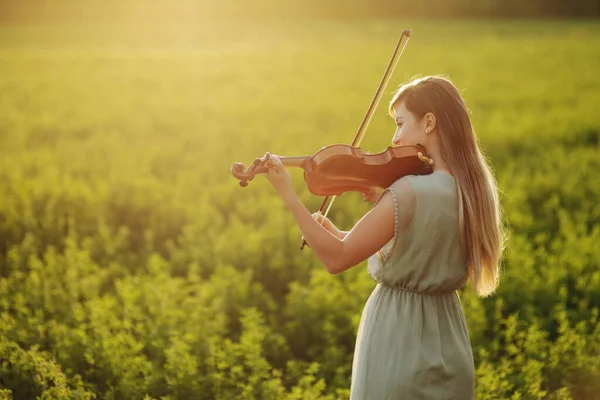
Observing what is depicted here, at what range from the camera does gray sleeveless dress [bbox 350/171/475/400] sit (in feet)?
10.2

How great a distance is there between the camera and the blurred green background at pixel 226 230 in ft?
17.2

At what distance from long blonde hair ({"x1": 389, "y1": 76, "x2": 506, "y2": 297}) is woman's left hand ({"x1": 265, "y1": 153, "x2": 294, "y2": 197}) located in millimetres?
553

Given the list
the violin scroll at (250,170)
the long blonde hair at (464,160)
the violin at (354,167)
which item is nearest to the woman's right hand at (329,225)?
the violin at (354,167)

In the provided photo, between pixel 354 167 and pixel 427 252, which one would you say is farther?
pixel 354 167

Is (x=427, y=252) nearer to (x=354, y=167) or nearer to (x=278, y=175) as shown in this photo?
(x=354, y=167)

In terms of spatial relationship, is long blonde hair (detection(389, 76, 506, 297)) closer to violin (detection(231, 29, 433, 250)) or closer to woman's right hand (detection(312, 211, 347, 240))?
violin (detection(231, 29, 433, 250))

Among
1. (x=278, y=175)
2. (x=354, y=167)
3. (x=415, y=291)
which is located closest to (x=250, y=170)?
(x=278, y=175)

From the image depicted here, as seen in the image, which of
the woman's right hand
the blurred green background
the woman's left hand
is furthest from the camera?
the blurred green background

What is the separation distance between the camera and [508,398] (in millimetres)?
4949

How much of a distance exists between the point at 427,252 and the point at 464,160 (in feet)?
1.23

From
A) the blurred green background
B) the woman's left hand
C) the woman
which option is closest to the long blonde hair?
the woman

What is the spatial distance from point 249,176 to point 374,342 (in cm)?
76

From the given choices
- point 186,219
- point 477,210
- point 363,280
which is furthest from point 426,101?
point 186,219

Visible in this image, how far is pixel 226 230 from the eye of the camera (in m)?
8.31
